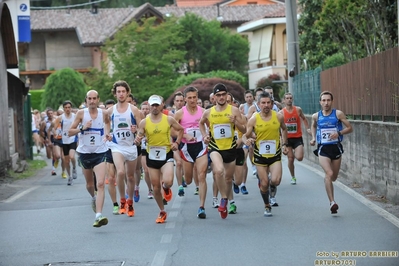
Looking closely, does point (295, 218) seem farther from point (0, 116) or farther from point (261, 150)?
point (0, 116)

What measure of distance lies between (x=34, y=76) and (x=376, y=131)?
73.8m

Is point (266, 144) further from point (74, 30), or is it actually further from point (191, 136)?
point (74, 30)

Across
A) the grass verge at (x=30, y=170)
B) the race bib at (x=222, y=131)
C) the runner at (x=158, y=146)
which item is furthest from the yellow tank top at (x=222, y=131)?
the grass verge at (x=30, y=170)

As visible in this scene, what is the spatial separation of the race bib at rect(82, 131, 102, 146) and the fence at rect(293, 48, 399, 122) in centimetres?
517

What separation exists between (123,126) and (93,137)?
56cm

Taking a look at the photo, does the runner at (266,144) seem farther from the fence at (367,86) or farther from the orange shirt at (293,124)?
the orange shirt at (293,124)

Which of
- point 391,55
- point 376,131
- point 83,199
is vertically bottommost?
point 83,199

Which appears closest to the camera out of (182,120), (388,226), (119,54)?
(388,226)

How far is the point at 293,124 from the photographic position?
20.2 m

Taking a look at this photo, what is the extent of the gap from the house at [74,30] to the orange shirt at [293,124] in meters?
66.4

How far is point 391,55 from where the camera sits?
1692cm

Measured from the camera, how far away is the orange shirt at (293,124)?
20.1 meters

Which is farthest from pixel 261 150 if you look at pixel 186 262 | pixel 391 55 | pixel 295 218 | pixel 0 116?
pixel 0 116

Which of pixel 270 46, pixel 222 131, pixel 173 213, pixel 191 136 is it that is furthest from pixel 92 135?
pixel 270 46
